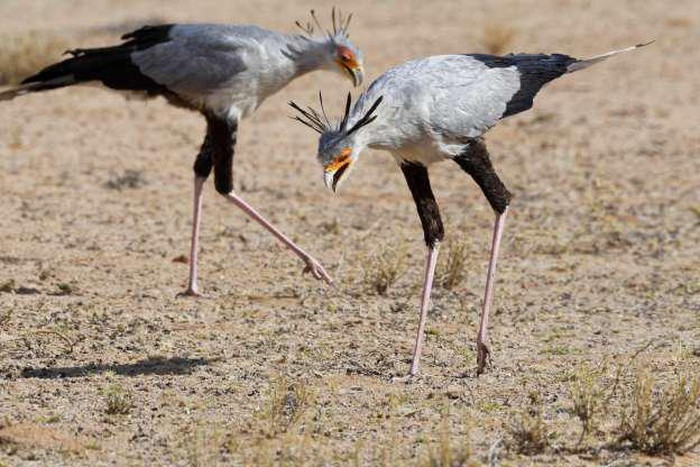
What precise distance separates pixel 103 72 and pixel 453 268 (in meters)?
2.16

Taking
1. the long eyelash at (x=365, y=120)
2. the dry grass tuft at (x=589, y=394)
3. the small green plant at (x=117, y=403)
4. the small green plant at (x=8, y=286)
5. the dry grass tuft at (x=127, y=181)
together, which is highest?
the long eyelash at (x=365, y=120)

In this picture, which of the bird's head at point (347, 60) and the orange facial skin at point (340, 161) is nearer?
the orange facial skin at point (340, 161)

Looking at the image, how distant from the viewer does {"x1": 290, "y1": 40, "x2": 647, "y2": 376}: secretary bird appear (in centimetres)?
498

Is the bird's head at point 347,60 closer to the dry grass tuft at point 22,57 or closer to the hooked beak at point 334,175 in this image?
the hooked beak at point 334,175

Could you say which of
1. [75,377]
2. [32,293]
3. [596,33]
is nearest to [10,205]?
[32,293]

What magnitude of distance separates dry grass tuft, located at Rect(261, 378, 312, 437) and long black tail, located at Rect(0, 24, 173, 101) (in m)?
2.50

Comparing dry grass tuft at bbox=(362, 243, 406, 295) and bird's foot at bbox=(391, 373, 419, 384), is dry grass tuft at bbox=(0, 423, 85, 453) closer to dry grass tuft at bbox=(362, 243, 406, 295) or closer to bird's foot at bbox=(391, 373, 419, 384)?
bird's foot at bbox=(391, 373, 419, 384)

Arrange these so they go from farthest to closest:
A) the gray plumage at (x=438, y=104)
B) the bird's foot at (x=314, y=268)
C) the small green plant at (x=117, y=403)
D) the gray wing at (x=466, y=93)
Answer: the bird's foot at (x=314, y=268) → the gray wing at (x=466, y=93) → the gray plumage at (x=438, y=104) → the small green plant at (x=117, y=403)

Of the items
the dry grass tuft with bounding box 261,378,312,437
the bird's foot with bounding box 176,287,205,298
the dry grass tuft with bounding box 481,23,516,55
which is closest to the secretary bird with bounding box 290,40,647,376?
the dry grass tuft with bounding box 261,378,312,437

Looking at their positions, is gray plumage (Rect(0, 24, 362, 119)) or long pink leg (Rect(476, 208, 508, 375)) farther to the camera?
gray plumage (Rect(0, 24, 362, 119))

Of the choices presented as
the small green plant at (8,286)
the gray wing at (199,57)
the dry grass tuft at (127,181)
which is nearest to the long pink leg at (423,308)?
the gray wing at (199,57)

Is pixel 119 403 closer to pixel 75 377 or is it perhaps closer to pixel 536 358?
pixel 75 377

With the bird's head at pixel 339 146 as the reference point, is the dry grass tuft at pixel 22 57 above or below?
above

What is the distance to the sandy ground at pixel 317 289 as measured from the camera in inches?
190
